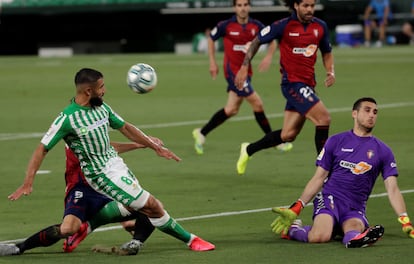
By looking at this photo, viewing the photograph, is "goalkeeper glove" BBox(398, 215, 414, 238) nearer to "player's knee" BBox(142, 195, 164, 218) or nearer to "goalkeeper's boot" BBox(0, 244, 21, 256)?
"player's knee" BBox(142, 195, 164, 218)

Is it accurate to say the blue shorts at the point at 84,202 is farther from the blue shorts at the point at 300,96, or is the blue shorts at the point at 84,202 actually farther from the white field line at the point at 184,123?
the white field line at the point at 184,123

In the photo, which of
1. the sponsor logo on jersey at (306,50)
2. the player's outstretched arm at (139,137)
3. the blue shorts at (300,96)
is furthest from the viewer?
the sponsor logo on jersey at (306,50)

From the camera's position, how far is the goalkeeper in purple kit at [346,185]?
35.5ft

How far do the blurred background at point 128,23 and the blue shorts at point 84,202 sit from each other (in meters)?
37.4

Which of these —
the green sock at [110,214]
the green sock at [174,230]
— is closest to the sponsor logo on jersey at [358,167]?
the green sock at [174,230]

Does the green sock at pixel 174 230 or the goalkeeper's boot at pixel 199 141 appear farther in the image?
the goalkeeper's boot at pixel 199 141

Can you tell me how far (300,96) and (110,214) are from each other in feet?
16.0

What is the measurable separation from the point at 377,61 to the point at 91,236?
27570 mm

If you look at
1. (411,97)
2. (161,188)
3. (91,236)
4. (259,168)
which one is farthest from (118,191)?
(411,97)

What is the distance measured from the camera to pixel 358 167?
11008mm

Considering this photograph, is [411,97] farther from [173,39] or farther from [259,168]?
[173,39]

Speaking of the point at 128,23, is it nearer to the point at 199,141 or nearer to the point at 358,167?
the point at 199,141

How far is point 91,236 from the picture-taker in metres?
11.4

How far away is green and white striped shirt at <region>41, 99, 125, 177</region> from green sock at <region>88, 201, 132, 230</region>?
1.31 ft
